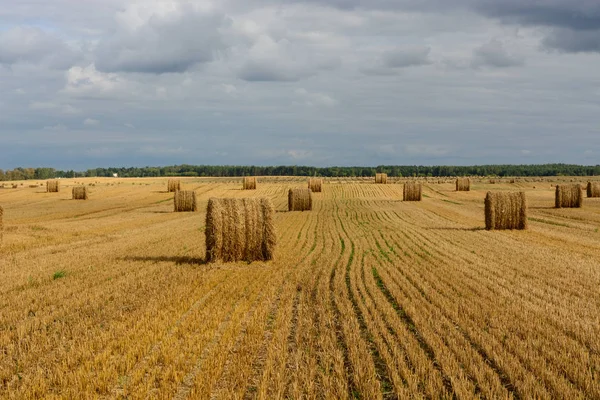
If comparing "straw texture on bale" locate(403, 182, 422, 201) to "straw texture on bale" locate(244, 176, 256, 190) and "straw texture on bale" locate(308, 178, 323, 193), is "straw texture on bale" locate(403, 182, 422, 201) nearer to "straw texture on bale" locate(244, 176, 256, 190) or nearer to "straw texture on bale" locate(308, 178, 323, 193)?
"straw texture on bale" locate(308, 178, 323, 193)

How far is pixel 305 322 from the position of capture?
30.7 ft

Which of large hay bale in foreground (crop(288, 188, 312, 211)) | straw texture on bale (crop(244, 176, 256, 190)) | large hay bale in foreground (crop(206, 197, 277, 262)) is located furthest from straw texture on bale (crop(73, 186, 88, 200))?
large hay bale in foreground (crop(206, 197, 277, 262))

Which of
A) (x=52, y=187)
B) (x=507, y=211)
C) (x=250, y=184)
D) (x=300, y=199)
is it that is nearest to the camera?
(x=507, y=211)

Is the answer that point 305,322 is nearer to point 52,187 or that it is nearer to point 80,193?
point 80,193

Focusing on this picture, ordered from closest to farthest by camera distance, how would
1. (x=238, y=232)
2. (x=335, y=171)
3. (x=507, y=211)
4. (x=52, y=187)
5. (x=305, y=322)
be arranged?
1. (x=305, y=322)
2. (x=238, y=232)
3. (x=507, y=211)
4. (x=52, y=187)
5. (x=335, y=171)

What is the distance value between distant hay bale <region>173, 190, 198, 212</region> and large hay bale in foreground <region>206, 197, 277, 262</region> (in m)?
24.6

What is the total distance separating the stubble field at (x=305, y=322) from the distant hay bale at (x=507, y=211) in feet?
17.2

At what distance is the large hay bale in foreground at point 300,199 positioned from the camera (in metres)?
39.5

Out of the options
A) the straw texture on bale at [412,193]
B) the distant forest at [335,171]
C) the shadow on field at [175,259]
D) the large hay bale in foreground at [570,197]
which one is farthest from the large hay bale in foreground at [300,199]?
the distant forest at [335,171]

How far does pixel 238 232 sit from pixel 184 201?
24991 mm

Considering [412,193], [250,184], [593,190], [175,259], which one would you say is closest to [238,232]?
[175,259]

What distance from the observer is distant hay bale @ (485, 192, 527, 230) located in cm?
2541

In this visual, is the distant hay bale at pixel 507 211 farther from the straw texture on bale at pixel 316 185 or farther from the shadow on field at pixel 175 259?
the straw texture on bale at pixel 316 185

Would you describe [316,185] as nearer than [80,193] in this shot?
No
